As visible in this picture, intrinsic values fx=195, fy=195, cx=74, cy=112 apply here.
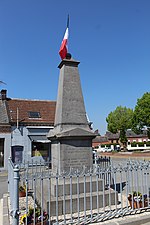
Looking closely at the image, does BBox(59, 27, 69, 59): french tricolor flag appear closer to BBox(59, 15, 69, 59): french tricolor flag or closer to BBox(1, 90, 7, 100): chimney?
BBox(59, 15, 69, 59): french tricolor flag

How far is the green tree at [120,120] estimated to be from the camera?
152 feet

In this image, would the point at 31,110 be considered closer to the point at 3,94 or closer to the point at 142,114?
the point at 3,94

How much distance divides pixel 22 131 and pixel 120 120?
1291 inches

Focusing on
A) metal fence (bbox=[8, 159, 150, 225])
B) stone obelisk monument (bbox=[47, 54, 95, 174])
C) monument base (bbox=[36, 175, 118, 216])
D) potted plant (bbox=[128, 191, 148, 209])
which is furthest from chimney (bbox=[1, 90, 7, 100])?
potted plant (bbox=[128, 191, 148, 209])

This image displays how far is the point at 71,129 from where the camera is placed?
682 centimetres

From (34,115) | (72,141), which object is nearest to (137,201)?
(72,141)

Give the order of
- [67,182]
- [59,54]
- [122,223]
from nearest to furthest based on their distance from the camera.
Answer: [122,223] < [67,182] < [59,54]

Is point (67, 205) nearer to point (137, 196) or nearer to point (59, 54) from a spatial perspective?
point (137, 196)

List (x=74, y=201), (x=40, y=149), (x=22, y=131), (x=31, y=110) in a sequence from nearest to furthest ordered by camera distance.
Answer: (x=74, y=201) → (x=22, y=131) → (x=40, y=149) → (x=31, y=110)

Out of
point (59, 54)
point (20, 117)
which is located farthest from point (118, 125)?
point (59, 54)

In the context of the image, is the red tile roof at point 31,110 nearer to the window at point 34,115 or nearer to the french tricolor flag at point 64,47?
the window at point 34,115

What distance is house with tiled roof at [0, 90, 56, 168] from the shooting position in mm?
17844

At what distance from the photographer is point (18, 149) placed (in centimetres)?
1825

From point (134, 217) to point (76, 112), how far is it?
3.87 m
